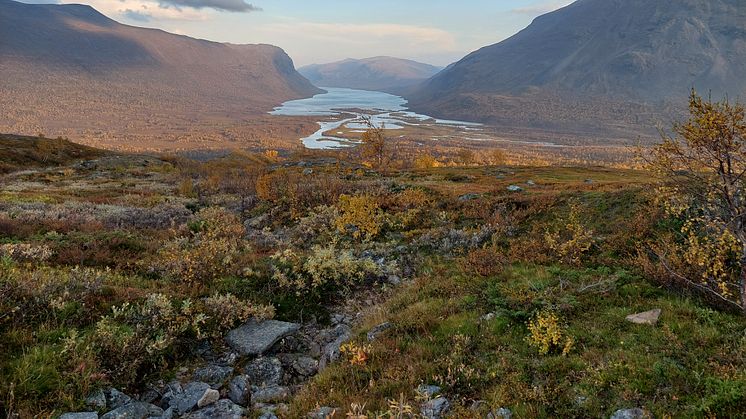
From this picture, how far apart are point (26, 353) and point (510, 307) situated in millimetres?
9205


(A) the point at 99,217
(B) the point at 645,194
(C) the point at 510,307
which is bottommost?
(A) the point at 99,217

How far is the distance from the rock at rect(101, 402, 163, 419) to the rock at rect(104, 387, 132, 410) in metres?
0.12

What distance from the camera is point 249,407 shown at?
7.20 metres

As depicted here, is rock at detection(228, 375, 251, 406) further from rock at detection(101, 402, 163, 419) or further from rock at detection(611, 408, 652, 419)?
rock at detection(611, 408, 652, 419)

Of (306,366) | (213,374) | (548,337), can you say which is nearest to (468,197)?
(548,337)

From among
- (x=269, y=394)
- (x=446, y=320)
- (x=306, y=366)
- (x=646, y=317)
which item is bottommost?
(x=306, y=366)

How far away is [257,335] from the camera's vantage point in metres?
9.55

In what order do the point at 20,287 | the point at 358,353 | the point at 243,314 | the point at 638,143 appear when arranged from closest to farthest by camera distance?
1. the point at 358,353
2. the point at 20,287
3. the point at 638,143
4. the point at 243,314

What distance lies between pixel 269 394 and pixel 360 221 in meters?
11.9

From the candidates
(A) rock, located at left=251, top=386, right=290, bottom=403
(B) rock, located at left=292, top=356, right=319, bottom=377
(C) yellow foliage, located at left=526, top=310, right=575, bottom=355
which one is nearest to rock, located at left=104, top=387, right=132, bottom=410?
(A) rock, located at left=251, top=386, right=290, bottom=403

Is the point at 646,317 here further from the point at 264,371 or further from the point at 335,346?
the point at 264,371

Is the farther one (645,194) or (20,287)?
(645,194)

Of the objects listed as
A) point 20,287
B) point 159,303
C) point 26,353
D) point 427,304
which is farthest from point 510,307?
point 20,287

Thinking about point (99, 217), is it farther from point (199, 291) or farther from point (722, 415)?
point (722, 415)
